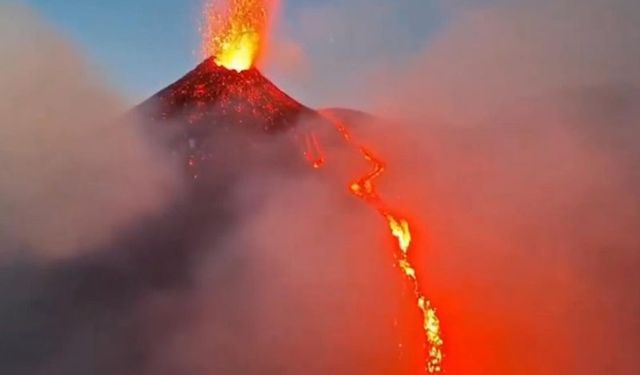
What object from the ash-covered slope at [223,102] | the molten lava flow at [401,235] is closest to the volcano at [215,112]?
the ash-covered slope at [223,102]

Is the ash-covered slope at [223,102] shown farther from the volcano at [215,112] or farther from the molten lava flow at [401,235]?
the molten lava flow at [401,235]

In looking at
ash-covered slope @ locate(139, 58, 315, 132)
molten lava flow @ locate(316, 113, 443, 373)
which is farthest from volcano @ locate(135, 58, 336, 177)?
molten lava flow @ locate(316, 113, 443, 373)

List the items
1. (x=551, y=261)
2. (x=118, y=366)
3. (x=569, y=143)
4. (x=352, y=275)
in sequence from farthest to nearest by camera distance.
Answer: (x=569, y=143) → (x=352, y=275) → (x=551, y=261) → (x=118, y=366)

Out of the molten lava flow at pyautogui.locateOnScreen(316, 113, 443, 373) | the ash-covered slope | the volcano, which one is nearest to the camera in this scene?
the molten lava flow at pyautogui.locateOnScreen(316, 113, 443, 373)

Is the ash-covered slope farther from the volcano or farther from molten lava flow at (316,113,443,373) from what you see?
molten lava flow at (316,113,443,373)

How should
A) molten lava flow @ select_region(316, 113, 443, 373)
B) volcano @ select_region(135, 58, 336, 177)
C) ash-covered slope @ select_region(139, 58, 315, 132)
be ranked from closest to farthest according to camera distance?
molten lava flow @ select_region(316, 113, 443, 373) → volcano @ select_region(135, 58, 336, 177) → ash-covered slope @ select_region(139, 58, 315, 132)

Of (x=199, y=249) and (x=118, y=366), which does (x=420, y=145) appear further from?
(x=118, y=366)

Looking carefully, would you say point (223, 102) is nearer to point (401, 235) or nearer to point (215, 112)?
point (215, 112)

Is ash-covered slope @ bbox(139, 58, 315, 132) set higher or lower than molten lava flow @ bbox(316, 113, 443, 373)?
higher

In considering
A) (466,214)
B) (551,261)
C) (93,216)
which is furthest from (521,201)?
(93,216)
